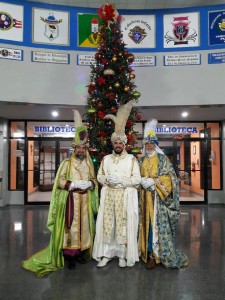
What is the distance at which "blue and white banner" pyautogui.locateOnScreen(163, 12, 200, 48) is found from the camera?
6.27 meters

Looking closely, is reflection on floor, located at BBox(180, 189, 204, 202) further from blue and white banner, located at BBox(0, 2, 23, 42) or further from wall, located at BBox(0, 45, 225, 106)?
blue and white banner, located at BBox(0, 2, 23, 42)

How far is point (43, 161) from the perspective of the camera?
8617 millimetres

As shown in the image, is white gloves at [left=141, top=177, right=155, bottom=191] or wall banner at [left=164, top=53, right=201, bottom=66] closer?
white gloves at [left=141, top=177, right=155, bottom=191]

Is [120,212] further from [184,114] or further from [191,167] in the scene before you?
[191,167]

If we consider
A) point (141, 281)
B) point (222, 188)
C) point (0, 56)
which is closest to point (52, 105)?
point (0, 56)

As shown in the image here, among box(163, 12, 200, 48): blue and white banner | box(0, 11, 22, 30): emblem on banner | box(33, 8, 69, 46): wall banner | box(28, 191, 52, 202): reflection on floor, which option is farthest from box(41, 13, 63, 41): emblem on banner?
box(28, 191, 52, 202): reflection on floor

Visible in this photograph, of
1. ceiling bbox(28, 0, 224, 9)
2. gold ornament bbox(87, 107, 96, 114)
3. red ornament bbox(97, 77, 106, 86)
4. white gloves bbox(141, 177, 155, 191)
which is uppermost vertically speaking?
ceiling bbox(28, 0, 224, 9)

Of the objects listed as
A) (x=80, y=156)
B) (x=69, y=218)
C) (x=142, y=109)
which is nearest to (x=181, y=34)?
(x=142, y=109)

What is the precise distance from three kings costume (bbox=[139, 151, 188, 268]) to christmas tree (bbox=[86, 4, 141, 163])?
2.42ft

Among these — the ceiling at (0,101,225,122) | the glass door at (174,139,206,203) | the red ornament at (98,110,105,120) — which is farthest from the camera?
the glass door at (174,139,206,203)

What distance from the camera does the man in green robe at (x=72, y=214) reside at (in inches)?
136

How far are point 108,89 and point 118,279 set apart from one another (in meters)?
2.63

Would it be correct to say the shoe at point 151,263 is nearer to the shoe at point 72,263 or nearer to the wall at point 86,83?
the shoe at point 72,263

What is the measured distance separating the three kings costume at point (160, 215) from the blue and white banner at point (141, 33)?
3.62 meters
